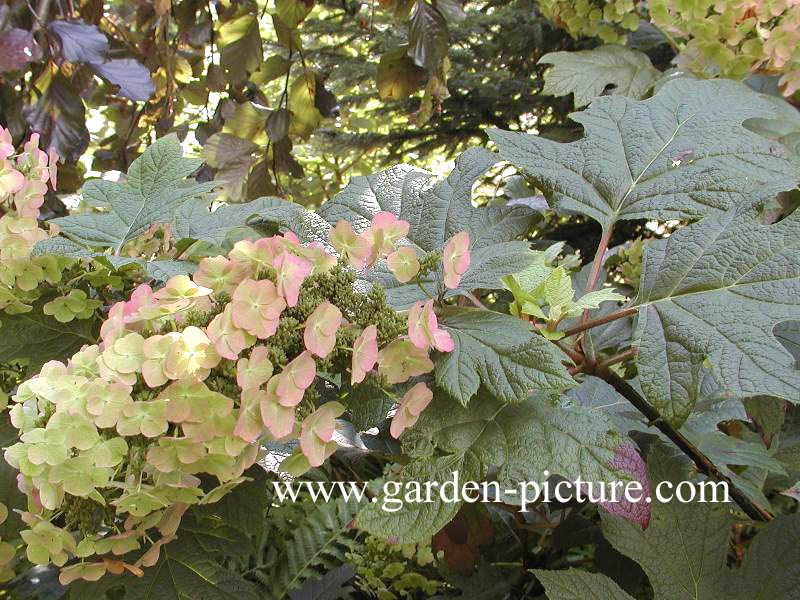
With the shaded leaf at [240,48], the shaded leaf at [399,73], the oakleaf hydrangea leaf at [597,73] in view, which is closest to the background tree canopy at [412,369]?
the oakleaf hydrangea leaf at [597,73]

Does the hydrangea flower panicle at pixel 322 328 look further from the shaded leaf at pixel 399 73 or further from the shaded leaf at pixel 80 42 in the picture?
the shaded leaf at pixel 399 73

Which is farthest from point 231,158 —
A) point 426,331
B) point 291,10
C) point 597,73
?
point 426,331

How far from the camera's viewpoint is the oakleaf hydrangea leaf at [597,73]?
137 centimetres

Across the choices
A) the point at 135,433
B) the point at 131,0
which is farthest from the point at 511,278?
the point at 131,0

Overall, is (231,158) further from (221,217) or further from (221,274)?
(221,274)

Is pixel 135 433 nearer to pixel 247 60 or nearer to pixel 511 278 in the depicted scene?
pixel 511 278

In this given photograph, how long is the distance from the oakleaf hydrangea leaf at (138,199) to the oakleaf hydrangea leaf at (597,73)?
2.82 ft

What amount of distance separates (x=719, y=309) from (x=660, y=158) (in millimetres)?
191

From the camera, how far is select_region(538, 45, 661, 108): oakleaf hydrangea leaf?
4.50 feet

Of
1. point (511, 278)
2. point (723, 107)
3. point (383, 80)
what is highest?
point (723, 107)

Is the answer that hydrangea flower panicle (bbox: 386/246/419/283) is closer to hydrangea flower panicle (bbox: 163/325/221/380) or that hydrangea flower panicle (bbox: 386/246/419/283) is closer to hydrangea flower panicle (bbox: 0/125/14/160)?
hydrangea flower panicle (bbox: 163/325/221/380)

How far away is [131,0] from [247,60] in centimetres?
47

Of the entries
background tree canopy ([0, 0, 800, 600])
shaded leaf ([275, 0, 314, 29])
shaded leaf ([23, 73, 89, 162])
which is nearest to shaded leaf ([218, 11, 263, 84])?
shaded leaf ([275, 0, 314, 29])

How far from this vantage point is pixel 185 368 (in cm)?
43
